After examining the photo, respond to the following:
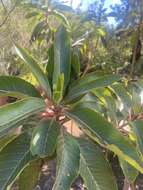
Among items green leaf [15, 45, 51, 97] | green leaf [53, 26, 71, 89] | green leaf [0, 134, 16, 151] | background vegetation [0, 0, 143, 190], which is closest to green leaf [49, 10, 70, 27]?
background vegetation [0, 0, 143, 190]

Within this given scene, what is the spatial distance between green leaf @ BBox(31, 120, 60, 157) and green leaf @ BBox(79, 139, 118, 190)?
0.11 m

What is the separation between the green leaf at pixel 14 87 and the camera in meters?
1.16

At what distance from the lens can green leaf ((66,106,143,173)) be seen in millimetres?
1023

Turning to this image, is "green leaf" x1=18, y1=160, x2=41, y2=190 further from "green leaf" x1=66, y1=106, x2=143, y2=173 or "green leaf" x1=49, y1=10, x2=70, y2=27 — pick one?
"green leaf" x1=49, y1=10, x2=70, y2=27

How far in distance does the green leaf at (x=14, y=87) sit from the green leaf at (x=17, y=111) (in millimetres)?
71

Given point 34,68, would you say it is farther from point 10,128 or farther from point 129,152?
point 129,152

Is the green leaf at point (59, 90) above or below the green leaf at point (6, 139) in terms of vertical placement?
above

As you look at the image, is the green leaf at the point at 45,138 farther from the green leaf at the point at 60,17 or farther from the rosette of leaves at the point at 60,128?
the green leaf at the point at 60,17

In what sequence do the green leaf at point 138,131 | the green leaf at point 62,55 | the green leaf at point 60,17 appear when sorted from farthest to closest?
the green leaf at point 60,17 → the green leaf at point 62,55 → the green leaf at point 138,131

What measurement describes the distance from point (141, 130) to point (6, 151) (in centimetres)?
38

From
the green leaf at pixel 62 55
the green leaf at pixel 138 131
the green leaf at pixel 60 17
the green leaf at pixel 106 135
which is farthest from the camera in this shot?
the green leaf at pixel 60 17

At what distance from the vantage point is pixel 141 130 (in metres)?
1.20

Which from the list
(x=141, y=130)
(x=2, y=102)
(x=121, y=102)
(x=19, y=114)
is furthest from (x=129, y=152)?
(x=2, y=102)

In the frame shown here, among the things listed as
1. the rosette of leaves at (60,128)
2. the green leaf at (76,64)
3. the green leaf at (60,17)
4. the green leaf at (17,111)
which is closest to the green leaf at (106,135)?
the rosette of leaves at (60,128)
